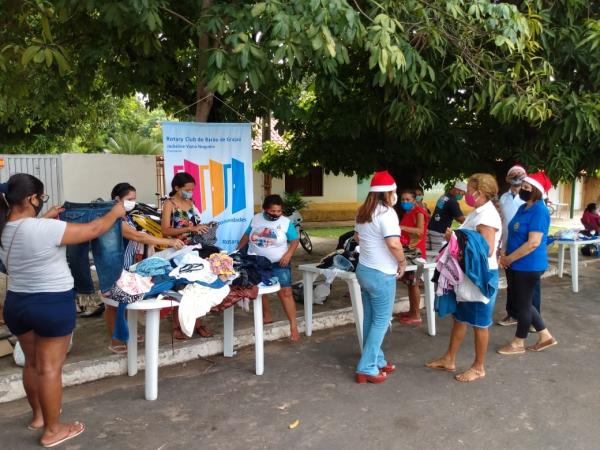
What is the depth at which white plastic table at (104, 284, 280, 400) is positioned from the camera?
376 cm

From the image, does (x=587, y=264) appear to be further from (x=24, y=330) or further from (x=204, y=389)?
(x=24, y=330)

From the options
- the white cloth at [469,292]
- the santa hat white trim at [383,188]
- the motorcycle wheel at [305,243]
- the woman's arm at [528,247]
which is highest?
the santa hat white trim at [383,188]

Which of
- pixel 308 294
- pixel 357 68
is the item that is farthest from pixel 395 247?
pixel 357 68

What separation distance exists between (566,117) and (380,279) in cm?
398

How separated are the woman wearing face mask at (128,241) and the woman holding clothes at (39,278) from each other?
1100 millimetres

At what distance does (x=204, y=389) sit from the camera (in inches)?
162

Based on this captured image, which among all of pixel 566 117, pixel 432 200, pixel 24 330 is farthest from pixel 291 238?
pixel 432 200

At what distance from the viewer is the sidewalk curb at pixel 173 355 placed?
3927 mm

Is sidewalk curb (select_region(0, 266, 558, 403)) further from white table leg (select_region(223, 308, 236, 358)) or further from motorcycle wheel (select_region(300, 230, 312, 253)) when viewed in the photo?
motorcycle wheel (select_region(300, 230, 312, 253))

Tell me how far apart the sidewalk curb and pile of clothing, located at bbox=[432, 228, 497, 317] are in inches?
66.4

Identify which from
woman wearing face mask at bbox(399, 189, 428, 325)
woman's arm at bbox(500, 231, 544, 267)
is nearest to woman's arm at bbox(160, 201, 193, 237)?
woman wearing face mask at bbox(399, 189, 428, 325)

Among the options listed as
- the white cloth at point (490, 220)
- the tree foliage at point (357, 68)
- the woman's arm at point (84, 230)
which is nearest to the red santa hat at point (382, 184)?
the white cloth at point (490, 220)

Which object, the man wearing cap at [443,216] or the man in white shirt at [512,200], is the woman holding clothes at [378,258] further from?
the man wearing cap at [443,216]

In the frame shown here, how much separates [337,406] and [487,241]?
176 centimetres
